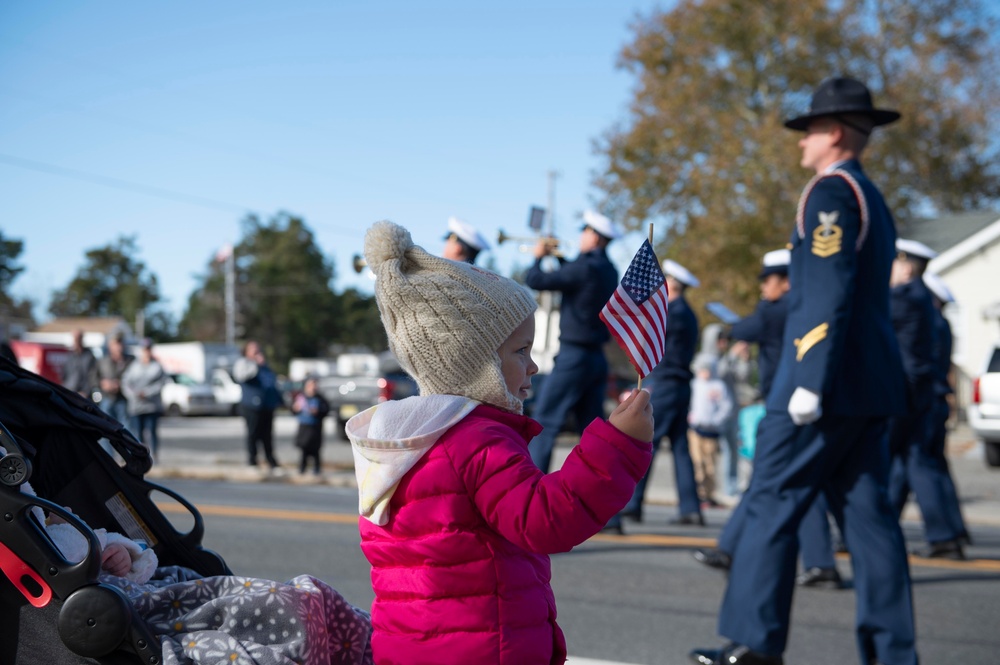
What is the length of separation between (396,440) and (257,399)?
12071 mm

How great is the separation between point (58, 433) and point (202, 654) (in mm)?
814

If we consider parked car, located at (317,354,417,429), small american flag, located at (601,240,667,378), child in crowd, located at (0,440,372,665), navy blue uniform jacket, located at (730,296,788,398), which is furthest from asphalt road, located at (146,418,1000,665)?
parked car, located at (317,354,417,429)

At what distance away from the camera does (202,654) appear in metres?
2.32

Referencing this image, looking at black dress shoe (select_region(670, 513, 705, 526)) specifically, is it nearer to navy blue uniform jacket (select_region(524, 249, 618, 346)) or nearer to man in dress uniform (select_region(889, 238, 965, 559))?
man in dress uniform (select_region(889, 238, 965, 559))

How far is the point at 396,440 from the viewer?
238 cm

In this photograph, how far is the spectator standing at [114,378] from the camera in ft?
46.8

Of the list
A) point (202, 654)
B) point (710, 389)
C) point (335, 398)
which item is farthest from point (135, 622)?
point (335, 398)

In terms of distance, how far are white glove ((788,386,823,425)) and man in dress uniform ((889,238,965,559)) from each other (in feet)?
11.8

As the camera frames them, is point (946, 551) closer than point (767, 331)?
Yes

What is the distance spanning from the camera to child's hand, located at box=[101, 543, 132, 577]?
101 inches

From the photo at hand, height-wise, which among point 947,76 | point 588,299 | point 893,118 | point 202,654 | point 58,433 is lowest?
point 202,654

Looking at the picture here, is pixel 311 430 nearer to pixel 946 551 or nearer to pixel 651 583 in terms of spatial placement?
pixel 651 583

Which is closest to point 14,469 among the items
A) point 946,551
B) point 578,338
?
point 578,338

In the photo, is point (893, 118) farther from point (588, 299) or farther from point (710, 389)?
point (710, 389)
